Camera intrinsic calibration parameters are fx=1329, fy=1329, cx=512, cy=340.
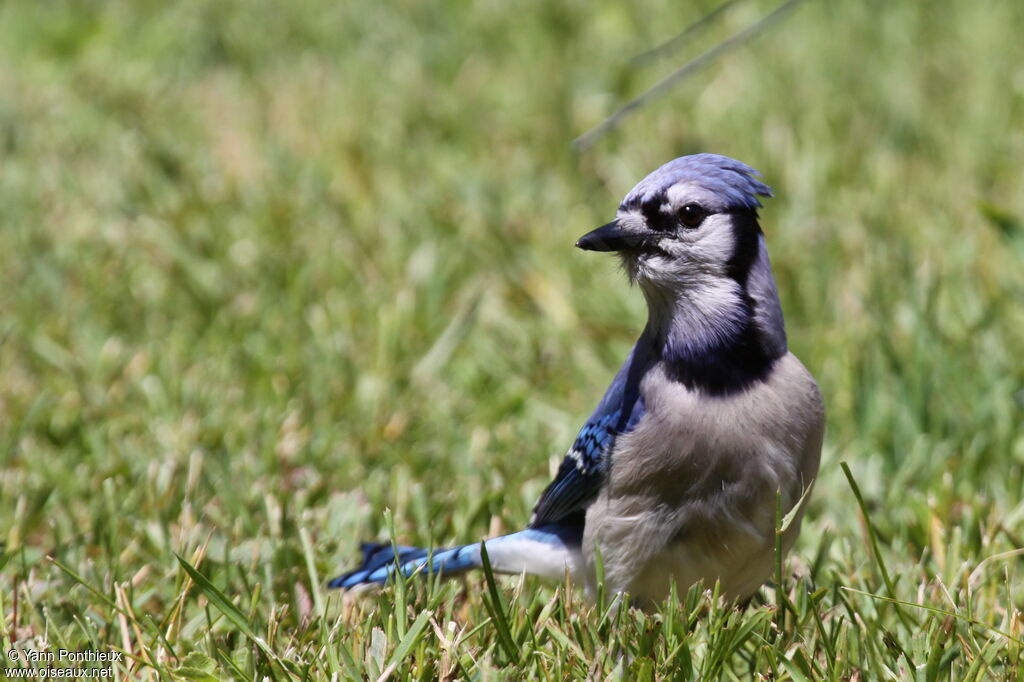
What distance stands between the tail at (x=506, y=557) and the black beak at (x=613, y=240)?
696 millimetres

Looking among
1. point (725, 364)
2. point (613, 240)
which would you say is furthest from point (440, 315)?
point (725, 364)

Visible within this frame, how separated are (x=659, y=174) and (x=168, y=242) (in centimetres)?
278

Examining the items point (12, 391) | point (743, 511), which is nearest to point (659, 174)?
point (743, 511)

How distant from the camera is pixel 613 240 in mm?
2971

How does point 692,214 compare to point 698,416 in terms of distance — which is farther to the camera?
point 692,214

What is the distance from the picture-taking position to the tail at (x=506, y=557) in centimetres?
312

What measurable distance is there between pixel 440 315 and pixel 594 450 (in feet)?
6.43

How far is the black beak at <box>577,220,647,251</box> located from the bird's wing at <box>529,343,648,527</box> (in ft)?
0.86

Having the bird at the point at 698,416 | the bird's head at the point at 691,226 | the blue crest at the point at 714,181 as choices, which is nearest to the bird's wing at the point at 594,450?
the bird at the point at 698,416

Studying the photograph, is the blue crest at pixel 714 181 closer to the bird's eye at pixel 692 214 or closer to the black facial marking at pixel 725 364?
the bird's eye at pixel 692 214

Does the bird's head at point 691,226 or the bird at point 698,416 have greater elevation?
the bird's head at point 691,226

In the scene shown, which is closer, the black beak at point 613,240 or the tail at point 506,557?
the black beak at point 613,240

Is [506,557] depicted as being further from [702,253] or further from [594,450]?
[702,253]

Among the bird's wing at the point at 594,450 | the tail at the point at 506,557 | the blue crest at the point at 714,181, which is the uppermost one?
the blue crest at the point at 714,181
